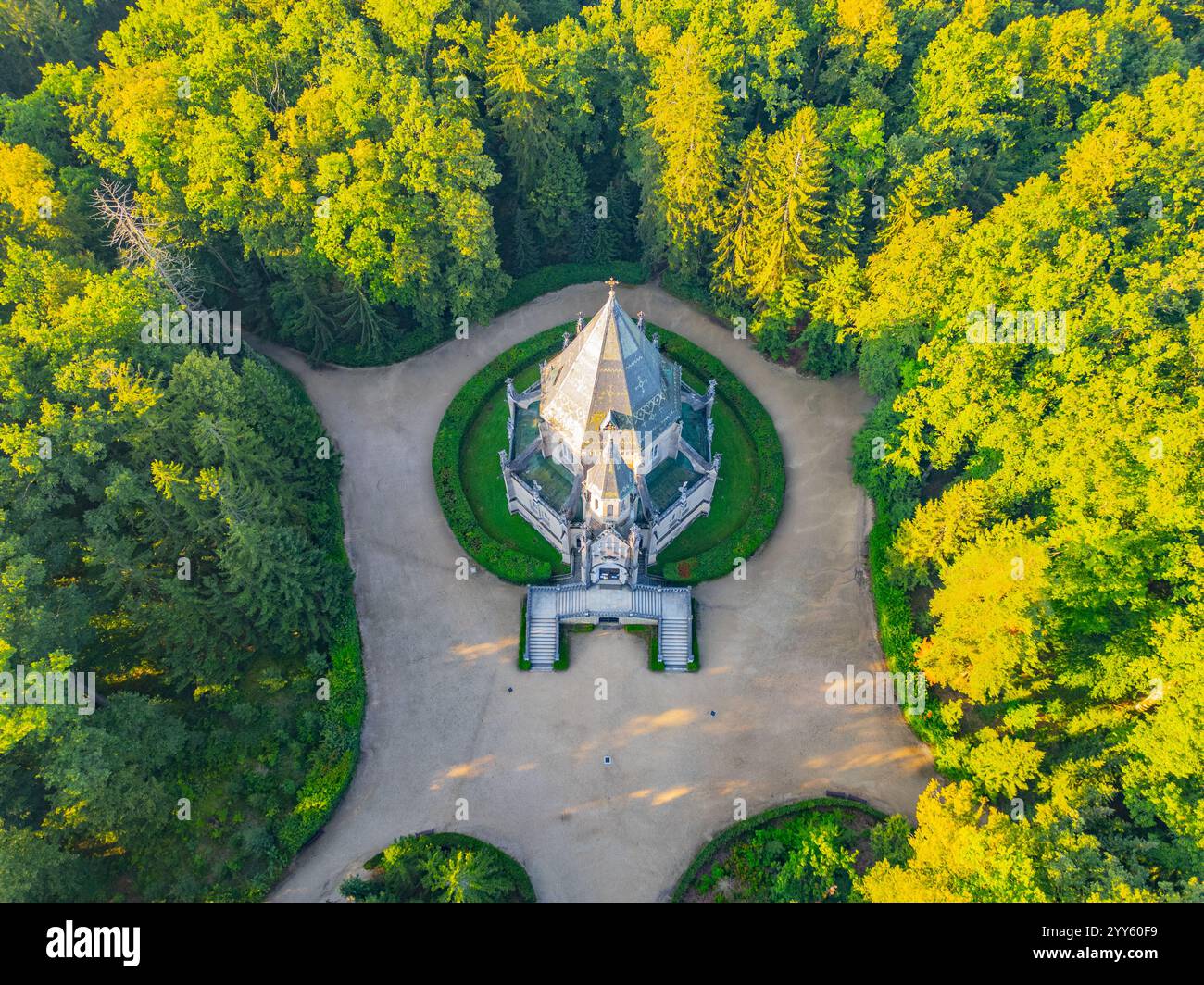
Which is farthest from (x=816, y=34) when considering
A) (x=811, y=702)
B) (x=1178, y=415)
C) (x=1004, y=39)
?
(x=811, y=702)

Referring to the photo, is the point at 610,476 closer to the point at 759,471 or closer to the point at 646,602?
the point at 646,602

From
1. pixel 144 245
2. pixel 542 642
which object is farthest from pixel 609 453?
pixel 144 245

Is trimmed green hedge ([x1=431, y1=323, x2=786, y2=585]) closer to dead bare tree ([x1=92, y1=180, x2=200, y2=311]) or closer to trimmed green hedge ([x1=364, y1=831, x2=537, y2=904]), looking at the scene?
trimmed green hedge ([x1=364, y1=831, x2=537, y2=904])

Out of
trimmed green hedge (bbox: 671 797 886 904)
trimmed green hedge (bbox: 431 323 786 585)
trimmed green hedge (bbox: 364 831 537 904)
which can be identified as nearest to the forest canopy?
trimmed green hedge (bbox: 671 797 886 904)

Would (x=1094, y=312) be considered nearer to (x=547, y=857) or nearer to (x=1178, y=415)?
(x=1178, y=415)

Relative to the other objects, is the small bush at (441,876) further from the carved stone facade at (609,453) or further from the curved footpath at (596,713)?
the carved stone facade at (609,453)

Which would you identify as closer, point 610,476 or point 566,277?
point 610,476

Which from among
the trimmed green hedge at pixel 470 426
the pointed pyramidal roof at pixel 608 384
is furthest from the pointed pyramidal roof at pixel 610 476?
the trimmed green hedge at pixel 470 426
